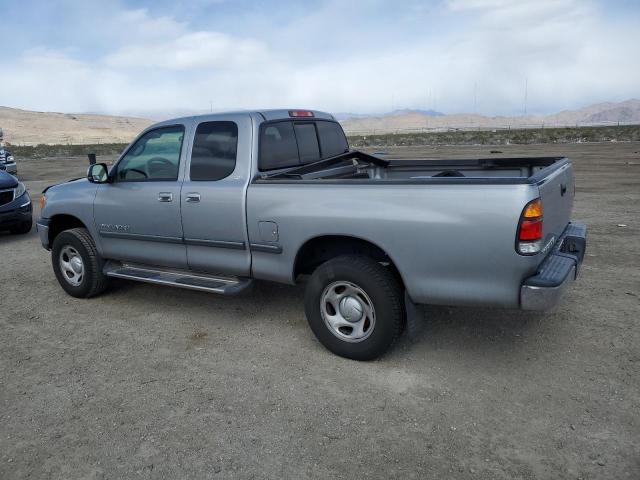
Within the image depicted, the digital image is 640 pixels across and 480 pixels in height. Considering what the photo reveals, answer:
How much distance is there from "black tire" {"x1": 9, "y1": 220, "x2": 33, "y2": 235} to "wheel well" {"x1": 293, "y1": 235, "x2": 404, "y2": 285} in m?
7.03

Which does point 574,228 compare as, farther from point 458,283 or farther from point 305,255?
point 305,255

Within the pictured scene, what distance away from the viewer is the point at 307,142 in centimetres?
521

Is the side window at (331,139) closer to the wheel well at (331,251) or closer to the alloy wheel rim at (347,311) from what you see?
the wheel well at (331,251)

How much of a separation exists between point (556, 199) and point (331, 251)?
1734 mm

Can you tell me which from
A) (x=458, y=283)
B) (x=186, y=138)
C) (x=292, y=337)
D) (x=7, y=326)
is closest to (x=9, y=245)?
(x=7, y=326)

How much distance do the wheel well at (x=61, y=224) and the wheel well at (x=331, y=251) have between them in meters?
2.86

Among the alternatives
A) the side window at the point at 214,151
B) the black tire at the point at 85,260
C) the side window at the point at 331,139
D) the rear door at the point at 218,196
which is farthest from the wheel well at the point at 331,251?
the black tire at the point at 85,260

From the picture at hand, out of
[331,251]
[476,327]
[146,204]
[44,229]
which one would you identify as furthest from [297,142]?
[44,229]

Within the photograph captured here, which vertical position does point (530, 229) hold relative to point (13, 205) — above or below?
above

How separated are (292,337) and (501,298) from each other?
1.88 metres

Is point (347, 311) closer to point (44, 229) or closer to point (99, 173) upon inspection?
point (99, 173)

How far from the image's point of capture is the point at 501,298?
3471 millimetres

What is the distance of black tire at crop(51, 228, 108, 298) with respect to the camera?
5.57m

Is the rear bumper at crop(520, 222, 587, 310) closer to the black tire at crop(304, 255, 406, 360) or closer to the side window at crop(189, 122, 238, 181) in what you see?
the black tire at crop(304, 255, 406, 360)
